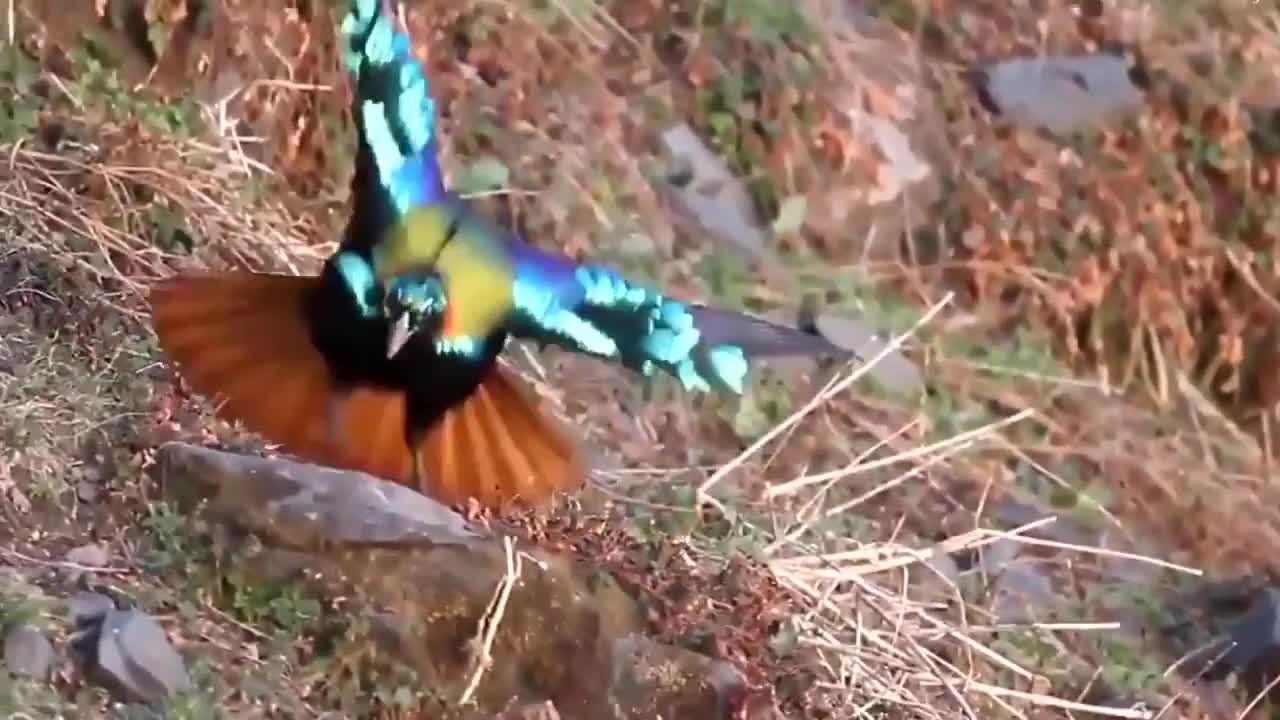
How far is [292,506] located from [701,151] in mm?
1022

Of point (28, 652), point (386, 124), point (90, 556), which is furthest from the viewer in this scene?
point (90, 556)

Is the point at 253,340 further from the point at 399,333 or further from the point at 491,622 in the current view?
the point at 491,622

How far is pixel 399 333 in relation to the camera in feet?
2.78

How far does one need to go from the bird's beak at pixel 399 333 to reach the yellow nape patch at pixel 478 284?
0.06 ft

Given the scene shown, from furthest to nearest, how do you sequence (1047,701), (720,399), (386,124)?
1. (720,399)
2. (1047,701)
3. (386,124)

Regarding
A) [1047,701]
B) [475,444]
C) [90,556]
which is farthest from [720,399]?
[475,444]

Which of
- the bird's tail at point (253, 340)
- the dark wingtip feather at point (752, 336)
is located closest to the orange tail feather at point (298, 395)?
the bird's tail at point (253, 340)

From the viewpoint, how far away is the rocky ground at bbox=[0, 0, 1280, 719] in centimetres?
122

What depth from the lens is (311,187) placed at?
1.80 meters

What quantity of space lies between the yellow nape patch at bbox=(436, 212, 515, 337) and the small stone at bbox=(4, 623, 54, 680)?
399 mm

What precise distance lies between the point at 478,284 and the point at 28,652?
42cm

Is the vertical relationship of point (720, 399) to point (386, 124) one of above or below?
below

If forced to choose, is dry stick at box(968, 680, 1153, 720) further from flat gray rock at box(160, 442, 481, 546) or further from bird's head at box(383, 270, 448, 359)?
bird's head at box(383, 270, 448, 359)

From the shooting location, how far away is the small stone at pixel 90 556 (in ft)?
3.95
